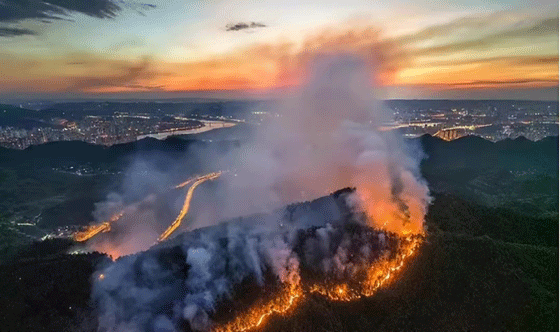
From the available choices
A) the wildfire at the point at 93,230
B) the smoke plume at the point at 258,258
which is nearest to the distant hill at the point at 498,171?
the smoke plume at the point at 258,258

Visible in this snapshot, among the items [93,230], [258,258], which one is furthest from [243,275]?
[93,230]

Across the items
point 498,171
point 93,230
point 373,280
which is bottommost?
point 93,230

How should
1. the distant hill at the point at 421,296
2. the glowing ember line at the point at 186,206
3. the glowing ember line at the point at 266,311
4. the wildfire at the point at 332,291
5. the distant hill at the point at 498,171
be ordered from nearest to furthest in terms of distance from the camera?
1. the distant hill at the point at 421,296
2. the glowing ember line at the point at 266,311
3. the wildfire at the point at 332,291
4. the glowing ember line at the point at 186,206
5. the distant hill at the point at 498,171

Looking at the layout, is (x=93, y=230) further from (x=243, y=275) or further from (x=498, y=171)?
(x=498, y=171)

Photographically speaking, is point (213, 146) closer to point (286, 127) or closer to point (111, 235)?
point (286, 127)

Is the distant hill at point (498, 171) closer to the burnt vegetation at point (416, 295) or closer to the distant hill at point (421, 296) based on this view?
the distant hill at point (421, 296)

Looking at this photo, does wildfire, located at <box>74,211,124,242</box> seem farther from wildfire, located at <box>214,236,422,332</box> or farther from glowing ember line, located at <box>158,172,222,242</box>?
wildfire, located at <box>214,236,422,332</box>
